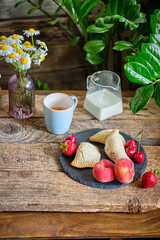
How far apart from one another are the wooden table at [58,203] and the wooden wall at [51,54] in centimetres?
81

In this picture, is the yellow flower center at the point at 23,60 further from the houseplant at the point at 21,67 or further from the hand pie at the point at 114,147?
the hand pie at the point at 114,147

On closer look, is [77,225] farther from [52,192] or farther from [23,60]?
[23,60]

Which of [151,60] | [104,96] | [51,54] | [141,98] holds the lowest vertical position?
[51,54]

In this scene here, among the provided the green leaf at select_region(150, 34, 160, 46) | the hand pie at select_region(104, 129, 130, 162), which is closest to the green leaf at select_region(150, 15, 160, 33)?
the green leaf at select_region(150, 34, 160, 46)

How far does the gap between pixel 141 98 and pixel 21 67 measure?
445mm

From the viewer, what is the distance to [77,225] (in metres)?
0.94

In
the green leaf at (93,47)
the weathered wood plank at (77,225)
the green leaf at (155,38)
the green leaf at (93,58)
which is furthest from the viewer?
the green leaf at (93,58)

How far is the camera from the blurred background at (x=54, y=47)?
1704 mm

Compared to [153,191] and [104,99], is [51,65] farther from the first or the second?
[153,191]

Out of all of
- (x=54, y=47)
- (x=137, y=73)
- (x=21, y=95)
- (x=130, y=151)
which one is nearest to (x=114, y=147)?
(x=130, y=151)

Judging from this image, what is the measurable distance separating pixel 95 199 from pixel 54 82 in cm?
116

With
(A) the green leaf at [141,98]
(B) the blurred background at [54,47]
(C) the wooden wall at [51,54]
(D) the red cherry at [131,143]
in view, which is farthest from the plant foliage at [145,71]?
(C) the wooden wall at [51,54]

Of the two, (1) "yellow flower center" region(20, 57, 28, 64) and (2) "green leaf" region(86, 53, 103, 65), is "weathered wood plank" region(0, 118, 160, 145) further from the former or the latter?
(2) "green leaf" region(86, 53, 103, 65)

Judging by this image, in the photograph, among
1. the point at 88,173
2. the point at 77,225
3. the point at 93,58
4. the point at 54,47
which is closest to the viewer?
the point at 77,225
